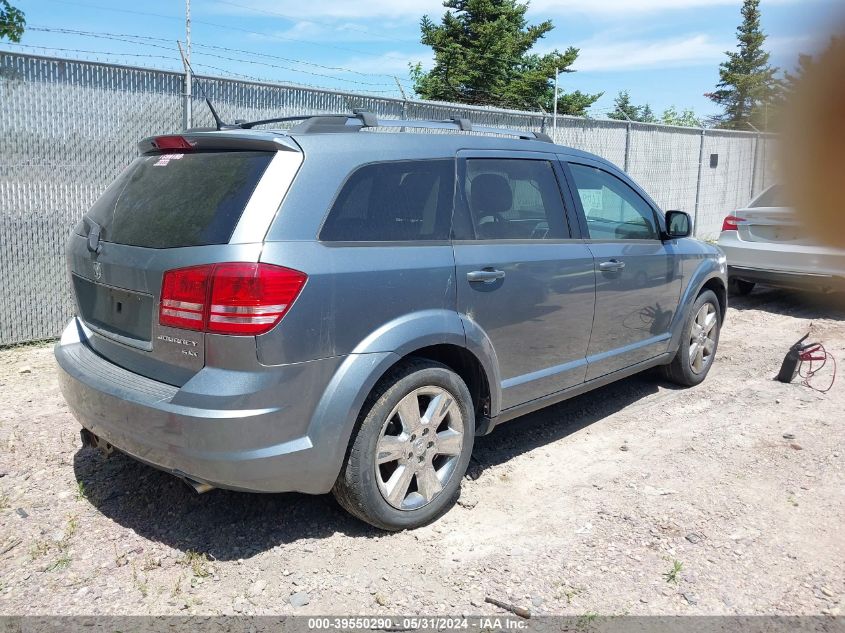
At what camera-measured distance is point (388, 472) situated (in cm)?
334

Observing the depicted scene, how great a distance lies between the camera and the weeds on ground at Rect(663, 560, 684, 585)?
9.75ft

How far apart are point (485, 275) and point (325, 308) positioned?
1.00 m

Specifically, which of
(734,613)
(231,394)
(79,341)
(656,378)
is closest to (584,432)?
(656,378)

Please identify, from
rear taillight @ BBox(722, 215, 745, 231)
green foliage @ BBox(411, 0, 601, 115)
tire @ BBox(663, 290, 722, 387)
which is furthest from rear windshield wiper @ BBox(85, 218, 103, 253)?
green foliage @ BBox(411, 0, 601, 115)

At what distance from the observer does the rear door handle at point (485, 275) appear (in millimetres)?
3520

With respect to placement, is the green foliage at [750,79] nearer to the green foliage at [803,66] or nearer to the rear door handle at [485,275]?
the green foliage at [803,66]

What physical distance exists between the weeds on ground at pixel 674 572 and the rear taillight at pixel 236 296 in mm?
1908

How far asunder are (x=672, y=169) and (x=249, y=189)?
1213cm

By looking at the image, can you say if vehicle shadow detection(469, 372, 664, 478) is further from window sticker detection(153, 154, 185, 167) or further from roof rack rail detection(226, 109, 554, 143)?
window sticker detection(153, 154, 185, 167)

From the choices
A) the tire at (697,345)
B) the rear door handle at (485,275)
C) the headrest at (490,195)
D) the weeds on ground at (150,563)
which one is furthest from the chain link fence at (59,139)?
the weeds on ground at (150,563)

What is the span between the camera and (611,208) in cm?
475

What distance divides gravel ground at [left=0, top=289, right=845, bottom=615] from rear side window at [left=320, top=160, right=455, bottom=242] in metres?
1.37

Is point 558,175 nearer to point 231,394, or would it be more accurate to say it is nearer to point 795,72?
point 231,394

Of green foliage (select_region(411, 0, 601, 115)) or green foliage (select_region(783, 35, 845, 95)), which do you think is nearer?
green foliage (select_region(783, 35, 845, 95))
